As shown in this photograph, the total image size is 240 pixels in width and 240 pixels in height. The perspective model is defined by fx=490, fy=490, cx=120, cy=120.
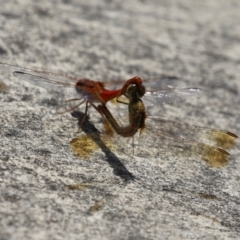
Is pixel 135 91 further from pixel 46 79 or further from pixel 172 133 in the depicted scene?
pixel 46 79

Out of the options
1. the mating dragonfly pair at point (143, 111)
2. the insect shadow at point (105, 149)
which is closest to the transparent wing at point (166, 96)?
the mating dragonfly pair at point (143, 111)

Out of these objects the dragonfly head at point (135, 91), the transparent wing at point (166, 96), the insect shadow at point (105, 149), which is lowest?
the insect shadow at point (105, 149)

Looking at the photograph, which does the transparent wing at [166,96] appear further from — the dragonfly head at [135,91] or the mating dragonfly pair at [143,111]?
the dragonfly head at [135,91]

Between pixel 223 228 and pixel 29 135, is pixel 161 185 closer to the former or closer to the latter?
pixel 223 228

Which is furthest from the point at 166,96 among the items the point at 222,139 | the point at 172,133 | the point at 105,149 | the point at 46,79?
the point at 46,79

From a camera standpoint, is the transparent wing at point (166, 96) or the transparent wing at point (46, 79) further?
the transparent wing at point (166, 96)

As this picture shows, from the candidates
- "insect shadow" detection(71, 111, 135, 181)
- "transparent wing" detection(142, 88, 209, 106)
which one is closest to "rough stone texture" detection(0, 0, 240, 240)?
"insect shadow" detection(71, 111, 135, 181)

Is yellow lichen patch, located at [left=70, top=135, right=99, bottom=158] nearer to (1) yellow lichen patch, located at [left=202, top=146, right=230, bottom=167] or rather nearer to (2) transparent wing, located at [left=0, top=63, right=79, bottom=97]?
(2) transparent wing, located at [left=0, top=63, right=79, bottom=97]

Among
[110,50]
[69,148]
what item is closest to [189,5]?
[110,50]
